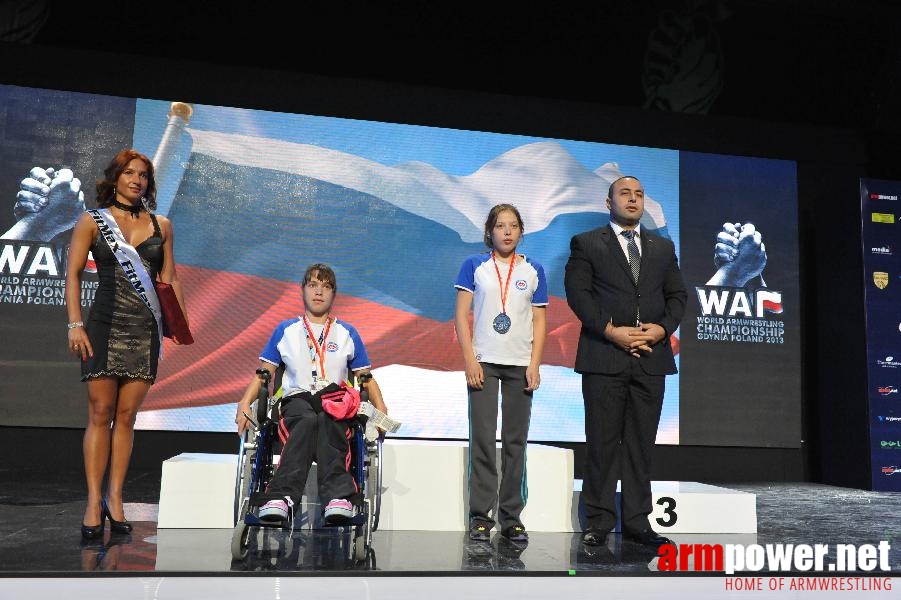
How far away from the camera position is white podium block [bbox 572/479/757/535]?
11.4 feet

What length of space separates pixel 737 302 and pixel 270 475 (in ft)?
15.2

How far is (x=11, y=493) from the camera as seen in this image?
4.14 m

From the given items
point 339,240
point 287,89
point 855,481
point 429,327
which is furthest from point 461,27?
point 855,481

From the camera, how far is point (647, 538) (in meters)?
3.07

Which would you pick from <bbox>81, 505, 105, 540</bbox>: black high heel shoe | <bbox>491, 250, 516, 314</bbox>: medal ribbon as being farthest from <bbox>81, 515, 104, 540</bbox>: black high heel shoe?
<bbox>491, 250, 516, 314</bbox>: medal ribbon

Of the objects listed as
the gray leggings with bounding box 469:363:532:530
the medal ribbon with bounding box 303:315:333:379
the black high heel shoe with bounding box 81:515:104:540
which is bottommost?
the black high heel shoe with bounding box 81:515:104:540

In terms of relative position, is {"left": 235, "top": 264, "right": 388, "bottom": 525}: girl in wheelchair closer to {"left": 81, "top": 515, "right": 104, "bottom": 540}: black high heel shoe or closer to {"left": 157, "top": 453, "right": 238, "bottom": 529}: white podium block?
{"left": 157, "top": 453, "right": 238, "bottom": 529}: white podium block

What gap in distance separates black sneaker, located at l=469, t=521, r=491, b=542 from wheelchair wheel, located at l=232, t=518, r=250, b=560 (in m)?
0.90

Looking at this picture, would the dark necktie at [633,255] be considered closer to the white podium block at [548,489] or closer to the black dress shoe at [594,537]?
the white podium block at [548,489]

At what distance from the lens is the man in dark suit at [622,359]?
10.1 ft

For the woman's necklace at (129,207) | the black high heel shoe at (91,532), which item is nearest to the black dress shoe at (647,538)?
the black high heel shoe at (91,532)

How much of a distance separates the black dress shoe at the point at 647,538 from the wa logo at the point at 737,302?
139 inches

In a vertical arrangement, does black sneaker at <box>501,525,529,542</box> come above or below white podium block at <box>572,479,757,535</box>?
below
